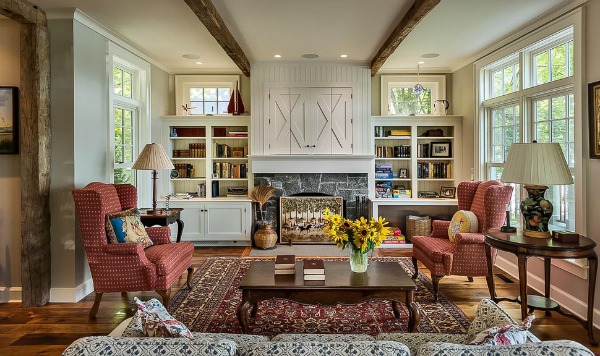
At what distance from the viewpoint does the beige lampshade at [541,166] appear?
114 inches

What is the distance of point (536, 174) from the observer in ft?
9.61

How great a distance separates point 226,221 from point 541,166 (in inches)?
170

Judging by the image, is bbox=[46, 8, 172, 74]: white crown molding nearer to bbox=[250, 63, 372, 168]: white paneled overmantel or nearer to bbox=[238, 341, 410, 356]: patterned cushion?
bbox=[250, 63, 372, 168]: white paneled overmantel

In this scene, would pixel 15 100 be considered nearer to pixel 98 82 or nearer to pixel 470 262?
pixel 98 82

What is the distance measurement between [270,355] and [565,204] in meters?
3.86

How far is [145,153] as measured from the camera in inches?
179

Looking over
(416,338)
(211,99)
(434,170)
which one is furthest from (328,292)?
(211,99)

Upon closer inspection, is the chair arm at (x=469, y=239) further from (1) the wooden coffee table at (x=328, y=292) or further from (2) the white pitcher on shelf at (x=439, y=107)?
(2) the white pitcher on shelf at (x=439, y=107)

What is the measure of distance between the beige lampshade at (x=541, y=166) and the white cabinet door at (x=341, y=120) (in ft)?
10.5

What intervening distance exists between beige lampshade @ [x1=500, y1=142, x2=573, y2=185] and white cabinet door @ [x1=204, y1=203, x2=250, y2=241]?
3.92 m

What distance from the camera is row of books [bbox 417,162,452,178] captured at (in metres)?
6.34

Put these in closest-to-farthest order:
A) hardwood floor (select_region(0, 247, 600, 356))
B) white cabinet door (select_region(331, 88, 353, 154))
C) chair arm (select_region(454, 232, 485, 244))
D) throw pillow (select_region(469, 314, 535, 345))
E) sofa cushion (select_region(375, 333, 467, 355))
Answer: throw pillow (select_region(469, 314, 535, 345))
sofa cushion (select_region(375, 333, 467, 355))
hardwood floor (select_region(0, 247, 600, 356))
chair arm (select_region(454, 232, 485, 244))
white cabinet door (select_region(331, 88, 353, 154))

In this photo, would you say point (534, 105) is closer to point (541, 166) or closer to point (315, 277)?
point (541, 166)

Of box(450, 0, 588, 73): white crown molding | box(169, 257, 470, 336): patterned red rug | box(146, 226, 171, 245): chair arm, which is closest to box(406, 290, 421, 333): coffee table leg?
box(169, 257, 470, 336): patterned red rug
